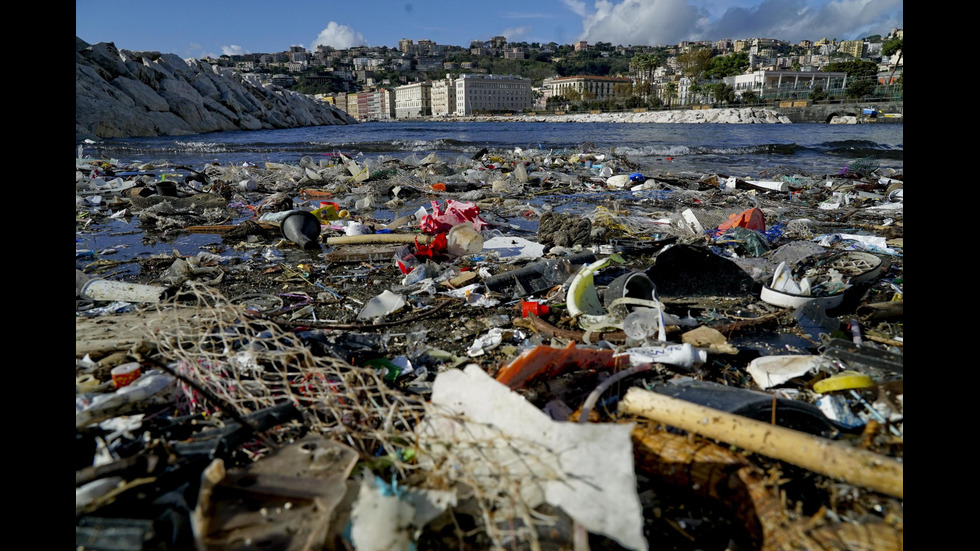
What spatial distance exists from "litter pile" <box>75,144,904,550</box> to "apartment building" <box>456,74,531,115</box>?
126 m

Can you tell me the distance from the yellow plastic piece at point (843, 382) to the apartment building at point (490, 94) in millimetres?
128378

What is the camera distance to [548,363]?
2.29m

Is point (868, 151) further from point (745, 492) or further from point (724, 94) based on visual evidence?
point (724, 94)

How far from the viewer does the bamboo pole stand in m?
1.35

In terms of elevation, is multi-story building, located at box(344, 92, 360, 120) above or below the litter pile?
above

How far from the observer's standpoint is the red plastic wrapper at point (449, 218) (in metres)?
5.70

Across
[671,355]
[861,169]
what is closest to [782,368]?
[671,355]

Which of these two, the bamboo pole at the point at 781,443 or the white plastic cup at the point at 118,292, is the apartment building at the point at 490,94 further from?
the bamboo pole at the point at 781,443

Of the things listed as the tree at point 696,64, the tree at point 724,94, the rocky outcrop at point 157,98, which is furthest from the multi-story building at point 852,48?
the rocky outcrop at point 157,98

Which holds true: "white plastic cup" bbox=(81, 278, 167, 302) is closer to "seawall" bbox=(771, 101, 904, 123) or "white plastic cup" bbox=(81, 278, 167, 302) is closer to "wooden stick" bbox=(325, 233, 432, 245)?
"wooden stick" bbox=(325, 233, 432, 245)

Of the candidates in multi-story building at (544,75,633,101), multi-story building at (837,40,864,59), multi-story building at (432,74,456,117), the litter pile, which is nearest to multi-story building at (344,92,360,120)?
multi-story building at (432,74,456,117)
